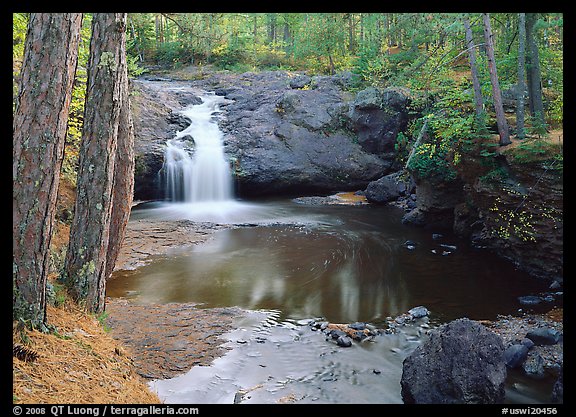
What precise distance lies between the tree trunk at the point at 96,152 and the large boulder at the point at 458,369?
4.23 meters

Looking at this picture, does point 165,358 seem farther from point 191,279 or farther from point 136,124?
point 136,124

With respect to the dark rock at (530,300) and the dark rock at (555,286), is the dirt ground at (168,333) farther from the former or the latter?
the dark rock at (555,286)

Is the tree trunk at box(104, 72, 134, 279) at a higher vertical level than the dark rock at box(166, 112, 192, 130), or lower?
lower

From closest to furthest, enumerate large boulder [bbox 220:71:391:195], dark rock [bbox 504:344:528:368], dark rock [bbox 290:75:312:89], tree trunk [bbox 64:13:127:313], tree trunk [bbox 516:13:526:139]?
tree trunk [bbox 64:13:127:313], dark rock [bbox 504:344:528:368], tree trunk [bbox 516:13:526:139], large boulder [bbox 220:71:391:195], dark rock [bbox 290:75:312:89]

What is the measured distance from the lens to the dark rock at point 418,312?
8469 millimetres

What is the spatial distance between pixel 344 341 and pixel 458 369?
6.66 ft

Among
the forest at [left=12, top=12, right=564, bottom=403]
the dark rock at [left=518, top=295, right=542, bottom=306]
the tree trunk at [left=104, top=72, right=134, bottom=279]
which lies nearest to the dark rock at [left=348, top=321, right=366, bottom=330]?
the forest at [left=12, top=12, right=564, bottom=403]

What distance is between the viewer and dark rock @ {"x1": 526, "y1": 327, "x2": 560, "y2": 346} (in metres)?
7.14

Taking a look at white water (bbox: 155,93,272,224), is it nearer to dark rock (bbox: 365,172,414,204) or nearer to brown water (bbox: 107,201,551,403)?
brown water (bbox: 107,201,551,403)

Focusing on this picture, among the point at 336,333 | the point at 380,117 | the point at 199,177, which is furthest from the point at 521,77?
the point at 199,177

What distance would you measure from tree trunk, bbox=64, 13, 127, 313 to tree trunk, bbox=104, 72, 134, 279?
A: 0.75 meters

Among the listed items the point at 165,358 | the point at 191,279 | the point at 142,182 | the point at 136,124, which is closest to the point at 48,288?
the point at 165,358

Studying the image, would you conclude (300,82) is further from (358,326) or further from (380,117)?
(358,326)
